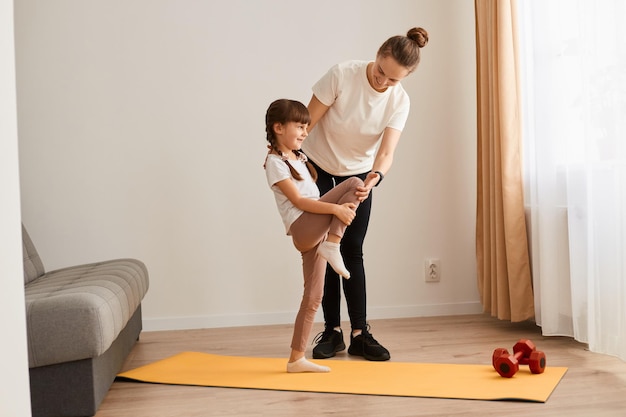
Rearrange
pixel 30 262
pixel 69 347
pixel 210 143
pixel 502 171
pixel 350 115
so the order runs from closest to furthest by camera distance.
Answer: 1. pixel 69 347
2. pixel 350 115
3. pixel 30 262
4. pixel 502 171
5. pixel 210 143

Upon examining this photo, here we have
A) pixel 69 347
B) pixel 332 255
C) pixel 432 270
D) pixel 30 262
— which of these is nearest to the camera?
pixel 69 347

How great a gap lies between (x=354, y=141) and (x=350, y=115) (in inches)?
4.3

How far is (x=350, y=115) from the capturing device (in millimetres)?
2840

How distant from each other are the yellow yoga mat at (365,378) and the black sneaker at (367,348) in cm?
5

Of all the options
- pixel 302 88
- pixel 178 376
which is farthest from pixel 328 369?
pixel 302 88

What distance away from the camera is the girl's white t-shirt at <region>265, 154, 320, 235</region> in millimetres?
2549

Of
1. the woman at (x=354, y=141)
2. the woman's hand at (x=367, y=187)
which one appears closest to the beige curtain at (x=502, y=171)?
the woman at (x=354, y=141)

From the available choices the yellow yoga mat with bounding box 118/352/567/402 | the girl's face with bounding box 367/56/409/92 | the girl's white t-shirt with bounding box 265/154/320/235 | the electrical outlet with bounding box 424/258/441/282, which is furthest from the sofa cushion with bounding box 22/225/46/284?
the electrical outlet with bounding box 424/258/441/282

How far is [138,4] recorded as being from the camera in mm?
3625

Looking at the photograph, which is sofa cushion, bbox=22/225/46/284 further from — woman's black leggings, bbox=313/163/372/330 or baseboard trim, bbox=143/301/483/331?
woman's black leggings, bbox=313/163/372/330

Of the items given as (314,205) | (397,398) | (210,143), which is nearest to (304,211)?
(314,205)

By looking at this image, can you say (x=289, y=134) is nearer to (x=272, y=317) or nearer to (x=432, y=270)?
(x=272, y=317)

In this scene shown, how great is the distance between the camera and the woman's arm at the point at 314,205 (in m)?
2.52

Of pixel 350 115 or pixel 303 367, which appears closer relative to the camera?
pixel 303 367
